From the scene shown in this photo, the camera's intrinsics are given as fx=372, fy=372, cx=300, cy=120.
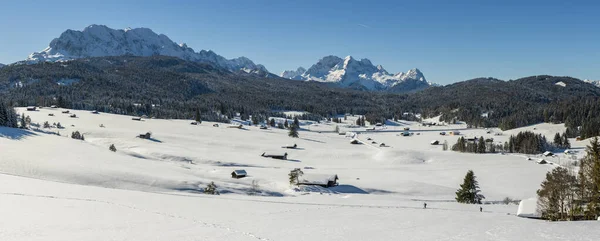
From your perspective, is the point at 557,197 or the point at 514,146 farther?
the point at 514,146

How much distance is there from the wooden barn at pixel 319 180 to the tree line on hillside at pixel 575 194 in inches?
1505

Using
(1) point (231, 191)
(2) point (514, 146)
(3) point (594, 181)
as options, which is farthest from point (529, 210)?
(2) point (514, 146)

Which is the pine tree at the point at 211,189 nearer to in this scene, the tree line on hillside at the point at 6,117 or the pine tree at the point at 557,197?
the pine tree at the point at 557,197

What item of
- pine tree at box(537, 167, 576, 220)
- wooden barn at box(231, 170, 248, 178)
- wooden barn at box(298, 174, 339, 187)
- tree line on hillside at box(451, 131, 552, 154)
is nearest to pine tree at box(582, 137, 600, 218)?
pine tree at box(537, 167, 576, 220)

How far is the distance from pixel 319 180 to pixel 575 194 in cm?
4128

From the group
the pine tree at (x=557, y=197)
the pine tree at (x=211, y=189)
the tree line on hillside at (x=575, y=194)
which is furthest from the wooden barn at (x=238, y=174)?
the tree line on hillside at (x=575, y=194)

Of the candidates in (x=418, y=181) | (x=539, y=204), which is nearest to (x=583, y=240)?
(x=539, y=204)

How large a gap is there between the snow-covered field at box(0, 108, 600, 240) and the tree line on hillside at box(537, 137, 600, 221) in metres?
4.62

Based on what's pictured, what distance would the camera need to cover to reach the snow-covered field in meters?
26.0

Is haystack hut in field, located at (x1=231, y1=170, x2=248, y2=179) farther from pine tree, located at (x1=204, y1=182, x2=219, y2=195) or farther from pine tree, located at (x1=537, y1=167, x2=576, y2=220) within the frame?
pine tree, located at (x1=537, y1=167, x2=576, y2=220)

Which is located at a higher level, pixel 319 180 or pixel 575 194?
pixel 575 194

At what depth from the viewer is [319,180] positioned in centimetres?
7256

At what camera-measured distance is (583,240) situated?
21828 millimetres

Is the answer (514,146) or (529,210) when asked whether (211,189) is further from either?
(514,146)
